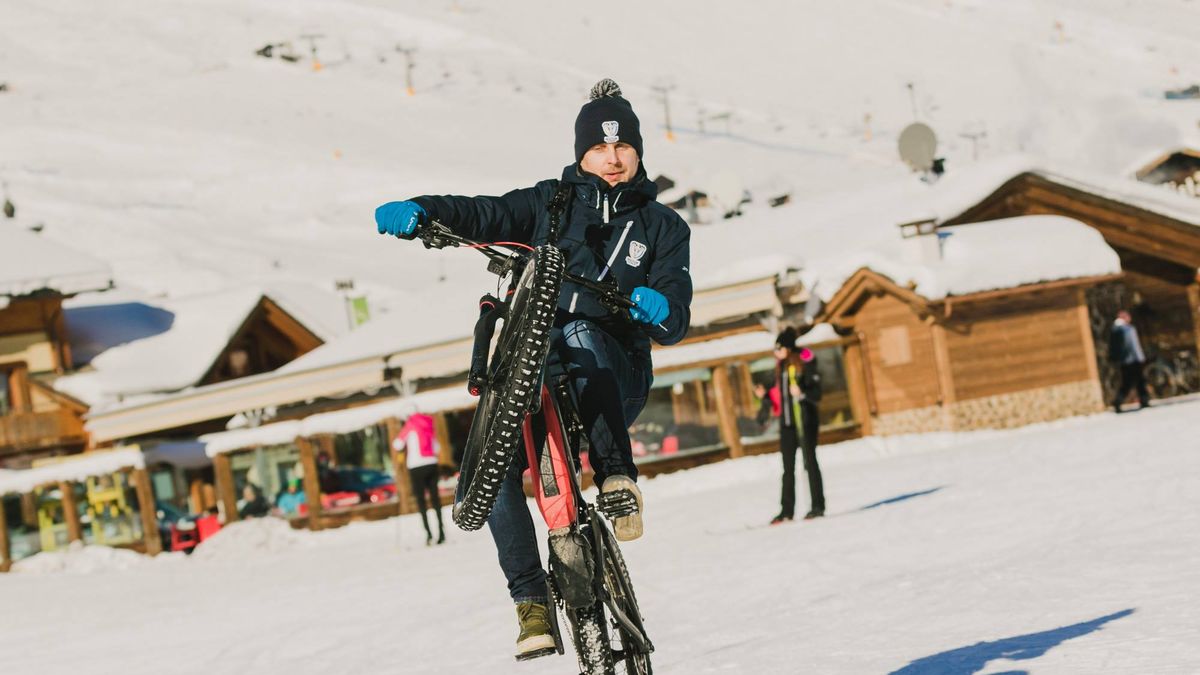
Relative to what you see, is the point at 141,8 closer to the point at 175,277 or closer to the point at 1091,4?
the point at 175,277

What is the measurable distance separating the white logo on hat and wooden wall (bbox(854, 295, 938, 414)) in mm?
20956

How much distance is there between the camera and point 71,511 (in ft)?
98.1

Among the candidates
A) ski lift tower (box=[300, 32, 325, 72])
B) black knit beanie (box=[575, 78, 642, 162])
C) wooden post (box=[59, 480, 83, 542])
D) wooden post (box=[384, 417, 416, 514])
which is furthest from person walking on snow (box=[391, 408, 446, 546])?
ski lift tower (box=[300, 32, 325, 72])

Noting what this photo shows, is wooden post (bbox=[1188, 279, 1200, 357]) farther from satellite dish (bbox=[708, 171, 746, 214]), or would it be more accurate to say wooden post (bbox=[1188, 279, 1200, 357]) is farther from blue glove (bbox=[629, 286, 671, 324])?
blue glove (bbox=[629, 286, 671, 324])

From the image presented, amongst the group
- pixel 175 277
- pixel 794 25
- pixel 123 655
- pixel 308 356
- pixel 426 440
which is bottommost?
pixel 123 655

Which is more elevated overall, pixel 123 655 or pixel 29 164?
pixel 29 164

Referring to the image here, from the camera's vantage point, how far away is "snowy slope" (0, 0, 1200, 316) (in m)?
73.4

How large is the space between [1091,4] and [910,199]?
12714cm

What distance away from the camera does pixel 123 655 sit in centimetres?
1057

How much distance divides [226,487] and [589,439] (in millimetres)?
25468

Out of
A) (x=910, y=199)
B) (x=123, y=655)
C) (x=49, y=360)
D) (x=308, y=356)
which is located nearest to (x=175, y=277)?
(x=49, y=360)

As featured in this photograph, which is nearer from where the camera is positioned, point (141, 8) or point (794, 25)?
point (141, 8)

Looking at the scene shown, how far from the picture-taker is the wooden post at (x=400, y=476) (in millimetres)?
27531

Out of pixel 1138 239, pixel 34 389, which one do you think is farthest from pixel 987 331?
pixel 34 389
